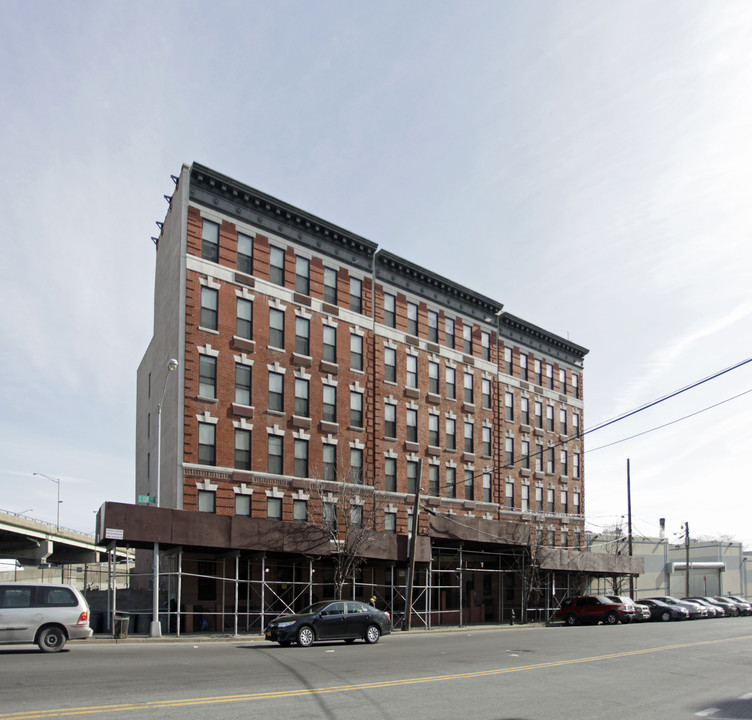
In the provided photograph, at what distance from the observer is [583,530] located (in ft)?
193

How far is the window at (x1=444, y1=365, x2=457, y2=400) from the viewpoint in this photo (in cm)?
4781

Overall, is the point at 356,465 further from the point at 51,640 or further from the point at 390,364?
the point at 51,640

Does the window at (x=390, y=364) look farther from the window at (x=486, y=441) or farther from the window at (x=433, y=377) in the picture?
the window at (x=486, y=441)

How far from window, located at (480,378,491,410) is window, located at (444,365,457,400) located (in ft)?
9.59

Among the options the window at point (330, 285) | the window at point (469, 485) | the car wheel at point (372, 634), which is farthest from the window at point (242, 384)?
the window at point (469, 485)

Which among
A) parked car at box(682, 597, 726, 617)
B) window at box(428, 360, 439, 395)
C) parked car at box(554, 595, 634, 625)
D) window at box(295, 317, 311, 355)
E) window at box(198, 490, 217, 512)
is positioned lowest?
parked car at box(682, 597, 726, 617)

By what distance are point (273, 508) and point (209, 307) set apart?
9822mm

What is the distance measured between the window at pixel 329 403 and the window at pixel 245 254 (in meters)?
7.22

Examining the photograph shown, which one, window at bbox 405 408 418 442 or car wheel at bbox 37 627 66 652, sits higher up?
window at bbox 405 408 418 442

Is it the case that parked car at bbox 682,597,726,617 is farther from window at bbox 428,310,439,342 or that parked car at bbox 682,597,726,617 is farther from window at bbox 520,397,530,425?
window at bbox 428,310,439,342

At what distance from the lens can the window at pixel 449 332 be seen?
158 feet

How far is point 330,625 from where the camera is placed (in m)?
24.3

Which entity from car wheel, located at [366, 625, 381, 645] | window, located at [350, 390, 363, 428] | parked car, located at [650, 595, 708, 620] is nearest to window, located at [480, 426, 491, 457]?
window, located at [350, 390, 363, 428]

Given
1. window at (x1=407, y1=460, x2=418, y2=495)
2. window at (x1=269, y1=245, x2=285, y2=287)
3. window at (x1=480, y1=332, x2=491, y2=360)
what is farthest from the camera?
window at (x1=480, y1=332, x2=491, y2=360)
